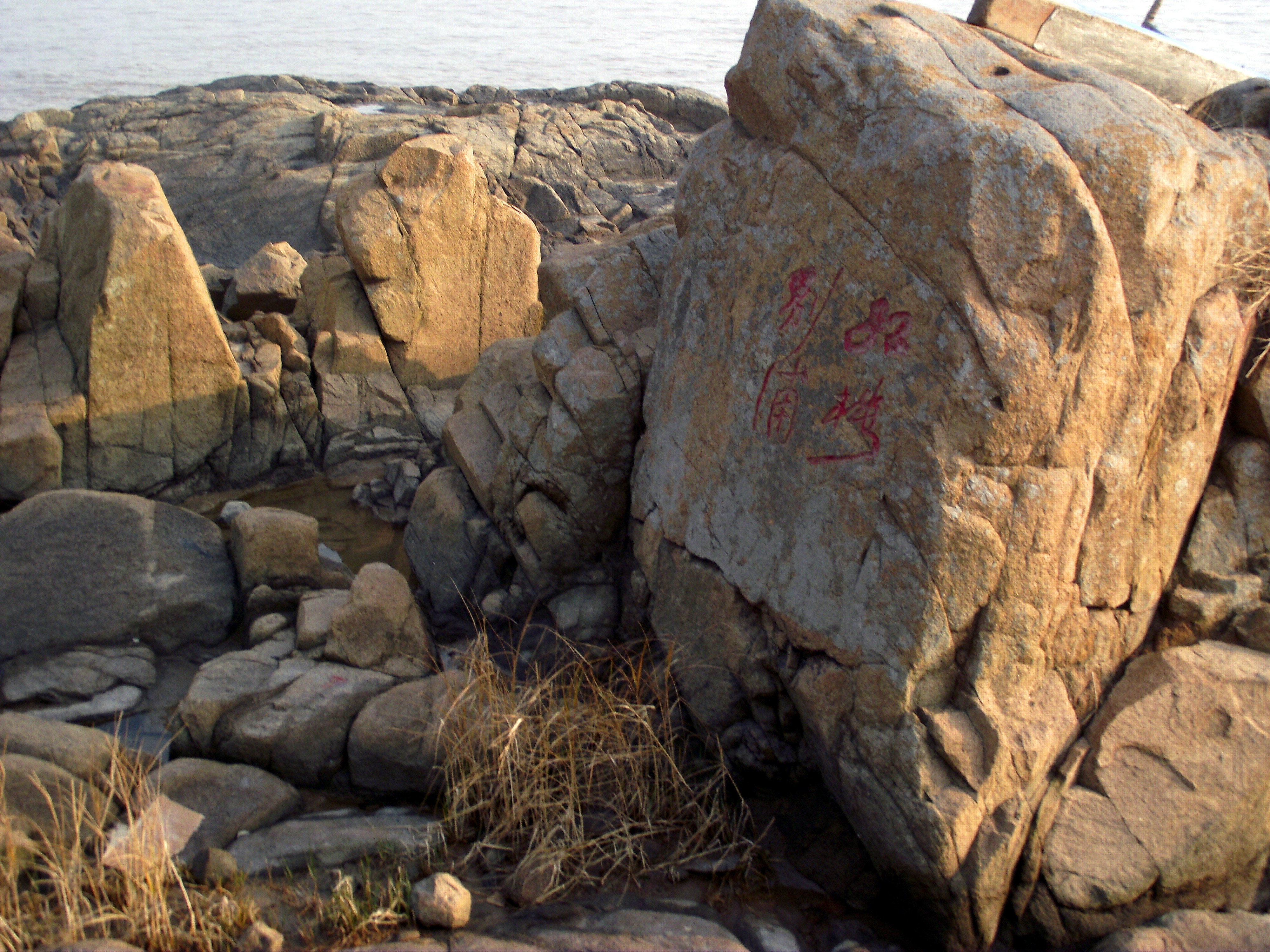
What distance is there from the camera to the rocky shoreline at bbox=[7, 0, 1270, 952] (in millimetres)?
3164

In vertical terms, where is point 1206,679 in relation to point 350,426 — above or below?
above

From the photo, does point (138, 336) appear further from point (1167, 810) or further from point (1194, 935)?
point (1194, 935)

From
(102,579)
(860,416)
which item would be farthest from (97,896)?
(860,416)

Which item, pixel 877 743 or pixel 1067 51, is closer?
pixel 877 743

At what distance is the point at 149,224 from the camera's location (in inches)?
252

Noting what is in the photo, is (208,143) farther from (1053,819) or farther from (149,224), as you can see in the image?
(1053,819)

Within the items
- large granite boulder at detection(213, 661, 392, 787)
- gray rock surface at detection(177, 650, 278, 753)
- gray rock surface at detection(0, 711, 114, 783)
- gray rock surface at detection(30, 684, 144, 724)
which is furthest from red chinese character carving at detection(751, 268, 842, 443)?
gray rock surface at detection(30, 684, 144, 724)

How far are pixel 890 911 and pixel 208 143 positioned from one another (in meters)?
14.0

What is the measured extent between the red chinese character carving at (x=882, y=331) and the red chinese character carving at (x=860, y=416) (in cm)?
13

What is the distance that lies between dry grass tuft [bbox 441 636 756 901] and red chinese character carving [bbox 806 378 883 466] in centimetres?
123

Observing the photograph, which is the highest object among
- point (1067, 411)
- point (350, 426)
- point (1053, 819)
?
point (1067, 411)

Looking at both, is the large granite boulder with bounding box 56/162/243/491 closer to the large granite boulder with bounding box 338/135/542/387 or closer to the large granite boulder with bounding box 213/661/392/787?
the large granite boulder with bounding box 338/135/542/387


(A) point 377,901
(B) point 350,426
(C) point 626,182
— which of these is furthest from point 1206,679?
(C) point 626,182

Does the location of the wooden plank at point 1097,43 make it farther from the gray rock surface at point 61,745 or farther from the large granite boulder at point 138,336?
the large granite boulder at point 138,336
